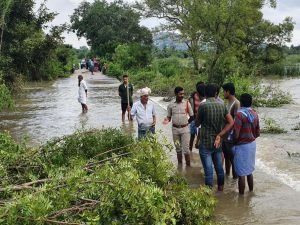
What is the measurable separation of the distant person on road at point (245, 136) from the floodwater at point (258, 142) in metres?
0.60

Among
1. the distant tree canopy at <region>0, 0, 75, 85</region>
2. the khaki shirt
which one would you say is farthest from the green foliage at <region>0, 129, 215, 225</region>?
the distant tree canopy at <region>0, 0, 75, 85</region>

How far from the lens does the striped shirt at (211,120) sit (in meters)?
7.71

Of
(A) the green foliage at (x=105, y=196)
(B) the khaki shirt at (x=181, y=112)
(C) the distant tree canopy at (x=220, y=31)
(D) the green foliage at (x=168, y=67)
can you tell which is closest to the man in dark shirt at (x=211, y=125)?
(A) the green foliage at (x=105, y=196)

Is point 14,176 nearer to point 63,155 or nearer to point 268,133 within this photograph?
point 63,155

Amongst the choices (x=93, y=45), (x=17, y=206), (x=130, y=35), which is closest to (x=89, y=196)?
(x=17, y=206)

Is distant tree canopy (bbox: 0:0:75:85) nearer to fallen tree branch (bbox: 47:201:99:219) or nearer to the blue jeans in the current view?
the blue jeans

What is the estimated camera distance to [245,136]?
7.60 meters

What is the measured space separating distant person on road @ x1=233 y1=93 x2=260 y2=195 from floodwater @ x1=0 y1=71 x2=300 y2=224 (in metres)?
0.60

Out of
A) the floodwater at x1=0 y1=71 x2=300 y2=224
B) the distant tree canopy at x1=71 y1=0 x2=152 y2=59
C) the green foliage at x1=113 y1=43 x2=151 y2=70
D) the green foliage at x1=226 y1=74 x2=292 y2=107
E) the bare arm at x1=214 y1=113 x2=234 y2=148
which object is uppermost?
the distant tree canopy at x1=71 y1=0 x2=152 y2=59

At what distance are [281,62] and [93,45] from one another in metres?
26.3

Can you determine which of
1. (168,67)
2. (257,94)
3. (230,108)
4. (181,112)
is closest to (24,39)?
(257,94)

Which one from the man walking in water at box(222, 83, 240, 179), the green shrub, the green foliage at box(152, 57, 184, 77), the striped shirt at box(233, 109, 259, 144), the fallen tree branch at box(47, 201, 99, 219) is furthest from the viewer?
the green foliage at box(152, 57, 184, 77)

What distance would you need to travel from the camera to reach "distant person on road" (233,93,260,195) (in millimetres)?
7574

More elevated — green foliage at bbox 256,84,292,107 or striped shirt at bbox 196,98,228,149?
striped shirt at bbox 196,98,228,149
